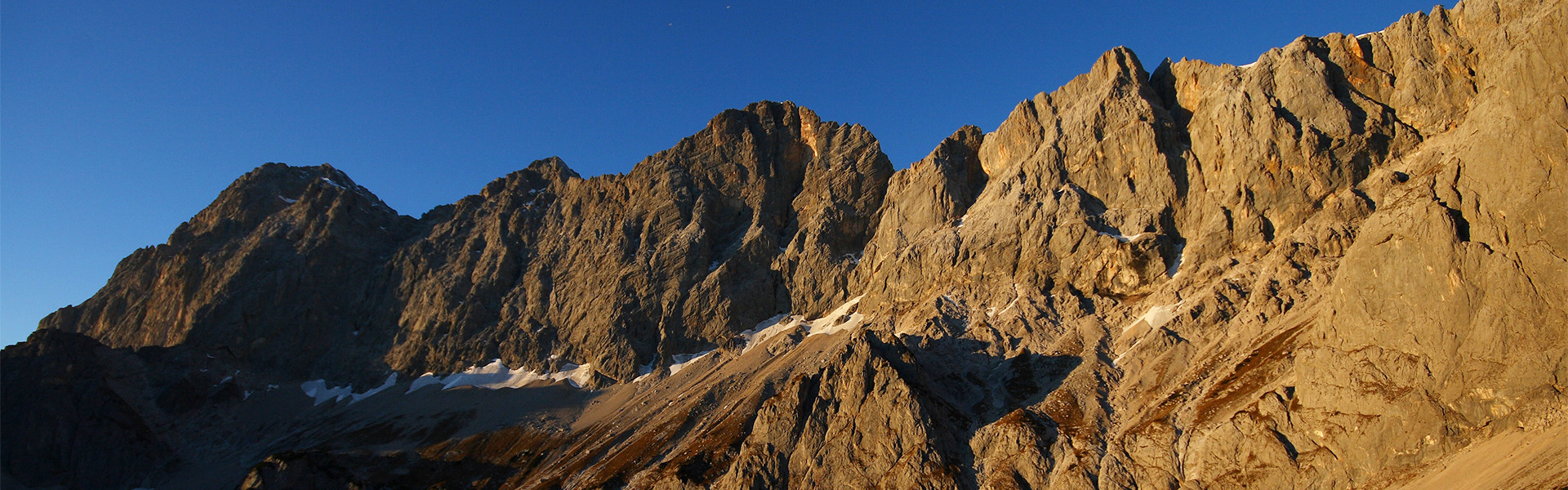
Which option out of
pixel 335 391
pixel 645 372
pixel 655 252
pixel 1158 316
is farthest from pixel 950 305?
pixel 335 391

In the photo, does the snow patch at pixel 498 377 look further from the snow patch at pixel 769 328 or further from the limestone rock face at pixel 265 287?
the snow patch at pixel 769 328

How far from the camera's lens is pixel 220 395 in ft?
454

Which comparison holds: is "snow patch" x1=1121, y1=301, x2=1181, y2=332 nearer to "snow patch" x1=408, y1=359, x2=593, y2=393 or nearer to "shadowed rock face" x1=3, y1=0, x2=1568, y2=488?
"shadowed rock face" x1=3, y1=0, x2=1568, y2=488

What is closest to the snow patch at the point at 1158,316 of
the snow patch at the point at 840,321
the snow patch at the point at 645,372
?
the snow patch at the point at 840,321

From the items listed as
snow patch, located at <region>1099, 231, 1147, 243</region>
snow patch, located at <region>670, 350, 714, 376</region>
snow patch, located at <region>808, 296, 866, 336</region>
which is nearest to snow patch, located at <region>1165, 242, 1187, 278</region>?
snow patch, located at <region>1099, 231, 1147, 243</region>

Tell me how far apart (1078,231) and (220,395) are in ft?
459

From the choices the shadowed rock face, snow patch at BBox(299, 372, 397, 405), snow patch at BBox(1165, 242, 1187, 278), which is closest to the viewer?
the shadowed rock face

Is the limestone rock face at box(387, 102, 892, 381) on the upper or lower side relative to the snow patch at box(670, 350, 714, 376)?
upper

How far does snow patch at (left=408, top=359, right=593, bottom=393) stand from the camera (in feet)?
449

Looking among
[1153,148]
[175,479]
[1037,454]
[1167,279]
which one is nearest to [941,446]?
[1037,454]

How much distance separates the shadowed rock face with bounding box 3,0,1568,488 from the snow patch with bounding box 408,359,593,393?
3.29 m

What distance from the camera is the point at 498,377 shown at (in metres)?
142

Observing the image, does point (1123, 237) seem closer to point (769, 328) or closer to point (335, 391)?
point (769, 328)

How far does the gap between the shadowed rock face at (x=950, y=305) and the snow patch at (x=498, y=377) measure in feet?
10.8
